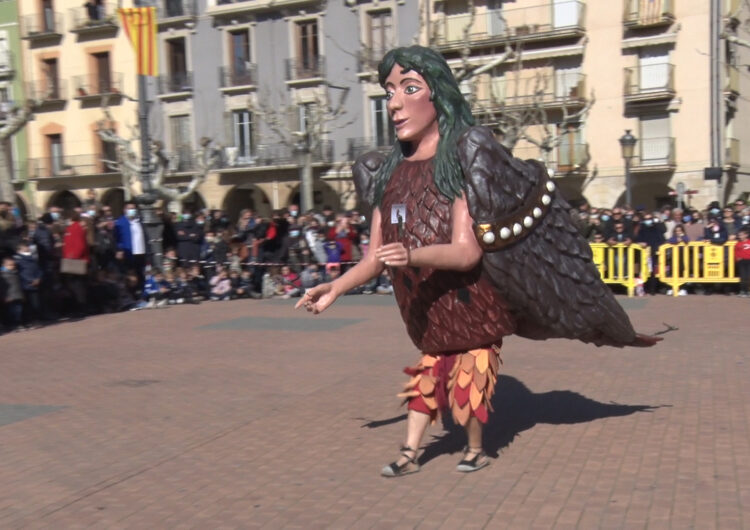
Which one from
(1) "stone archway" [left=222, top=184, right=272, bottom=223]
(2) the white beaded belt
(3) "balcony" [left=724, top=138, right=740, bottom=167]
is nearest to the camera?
(2) the white beaded belt

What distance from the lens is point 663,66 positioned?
28.5 m

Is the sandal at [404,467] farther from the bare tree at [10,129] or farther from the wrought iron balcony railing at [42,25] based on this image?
the wrought iron balcony railing at [42,25]

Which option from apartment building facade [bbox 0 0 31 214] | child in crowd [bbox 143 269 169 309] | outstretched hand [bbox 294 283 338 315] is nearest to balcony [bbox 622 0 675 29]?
child in crowd [bbox 143 269 169 309]

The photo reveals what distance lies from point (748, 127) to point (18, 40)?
93.0 feet

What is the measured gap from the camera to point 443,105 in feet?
15.0

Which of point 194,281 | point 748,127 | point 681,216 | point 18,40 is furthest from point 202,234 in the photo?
point 18,40

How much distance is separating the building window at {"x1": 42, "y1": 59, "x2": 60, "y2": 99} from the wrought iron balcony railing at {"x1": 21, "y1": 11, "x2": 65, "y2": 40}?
1.06 metres

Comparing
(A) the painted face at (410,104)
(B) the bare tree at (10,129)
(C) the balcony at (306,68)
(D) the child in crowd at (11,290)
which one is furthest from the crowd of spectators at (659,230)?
(C) the balcony at (306,68)

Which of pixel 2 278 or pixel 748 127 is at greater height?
pixel 748 127

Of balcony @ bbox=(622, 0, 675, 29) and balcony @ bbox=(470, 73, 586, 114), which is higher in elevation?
balcony @ bbox=(622, 0, 675, 29)

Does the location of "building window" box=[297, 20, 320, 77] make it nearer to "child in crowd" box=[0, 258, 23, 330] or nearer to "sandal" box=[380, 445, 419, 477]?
"child in crowd" box=[0, 258, 23, 330]

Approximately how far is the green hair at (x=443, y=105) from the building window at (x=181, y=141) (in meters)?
30.3

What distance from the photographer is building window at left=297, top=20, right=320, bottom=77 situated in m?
32.5

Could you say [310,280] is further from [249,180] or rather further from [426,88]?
[249,180]
